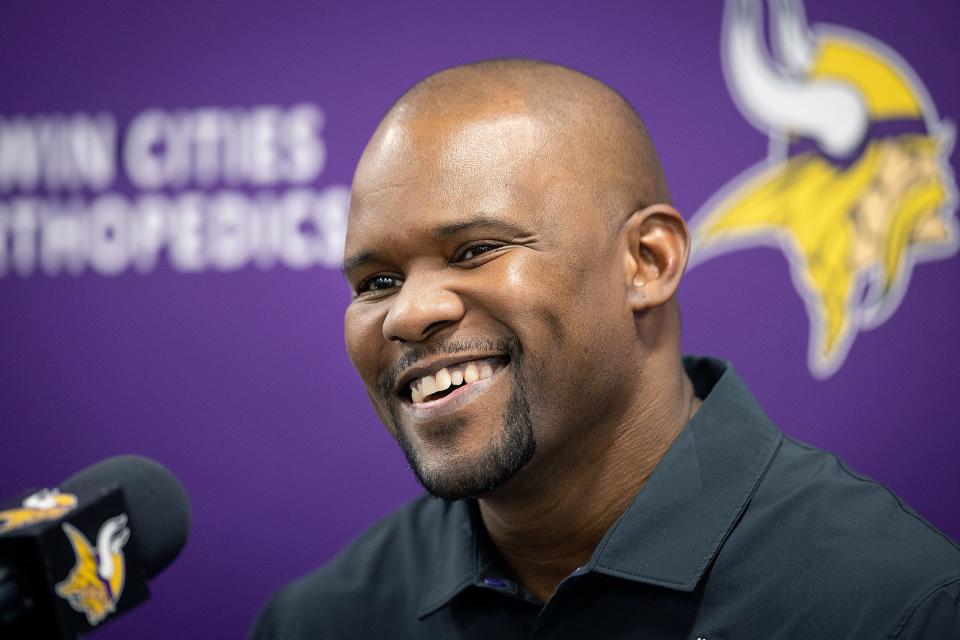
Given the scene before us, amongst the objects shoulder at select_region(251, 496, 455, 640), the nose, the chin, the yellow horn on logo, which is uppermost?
the yellow horn on logo

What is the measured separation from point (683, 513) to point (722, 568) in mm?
84

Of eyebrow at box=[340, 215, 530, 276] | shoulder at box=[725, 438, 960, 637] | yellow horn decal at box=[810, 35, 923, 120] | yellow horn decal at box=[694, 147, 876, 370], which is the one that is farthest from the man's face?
yellow horn decal at box=[810, 35, 923, 120]

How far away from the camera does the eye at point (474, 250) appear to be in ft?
3.80

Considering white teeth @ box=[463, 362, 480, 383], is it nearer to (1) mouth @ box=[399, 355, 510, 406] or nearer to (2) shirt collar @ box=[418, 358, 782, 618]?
(1) mouth @ box=[399, 355, 510, 406]

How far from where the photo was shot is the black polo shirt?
3.35 feet

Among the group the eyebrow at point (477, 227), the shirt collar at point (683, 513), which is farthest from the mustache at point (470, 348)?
the shirt collar at point (683, 513)

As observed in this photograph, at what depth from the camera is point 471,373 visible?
1158 mm

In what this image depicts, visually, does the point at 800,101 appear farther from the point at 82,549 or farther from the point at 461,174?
the point at 82,549

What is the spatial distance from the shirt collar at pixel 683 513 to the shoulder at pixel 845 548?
28 mm

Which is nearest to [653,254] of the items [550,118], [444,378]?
[550,118]

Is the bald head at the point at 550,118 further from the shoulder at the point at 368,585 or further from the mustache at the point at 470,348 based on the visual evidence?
the shoulder at the point at 368,585

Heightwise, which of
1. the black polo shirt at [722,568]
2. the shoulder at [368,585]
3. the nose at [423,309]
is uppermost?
the nose at [423,309]

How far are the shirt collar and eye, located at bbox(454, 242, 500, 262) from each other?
328 mm

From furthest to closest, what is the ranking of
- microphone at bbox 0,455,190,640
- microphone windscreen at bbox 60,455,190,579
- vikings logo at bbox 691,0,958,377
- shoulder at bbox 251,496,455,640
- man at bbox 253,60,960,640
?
1. vikings logo at bbox 691,0,958,377
2. shoulder at bbox 251,496,455,640
3. man at bbox 253,60,960,640
4. microphone windscreen at bbox 60,455,190,579
5. microphone at bbox 0,455,190,640
